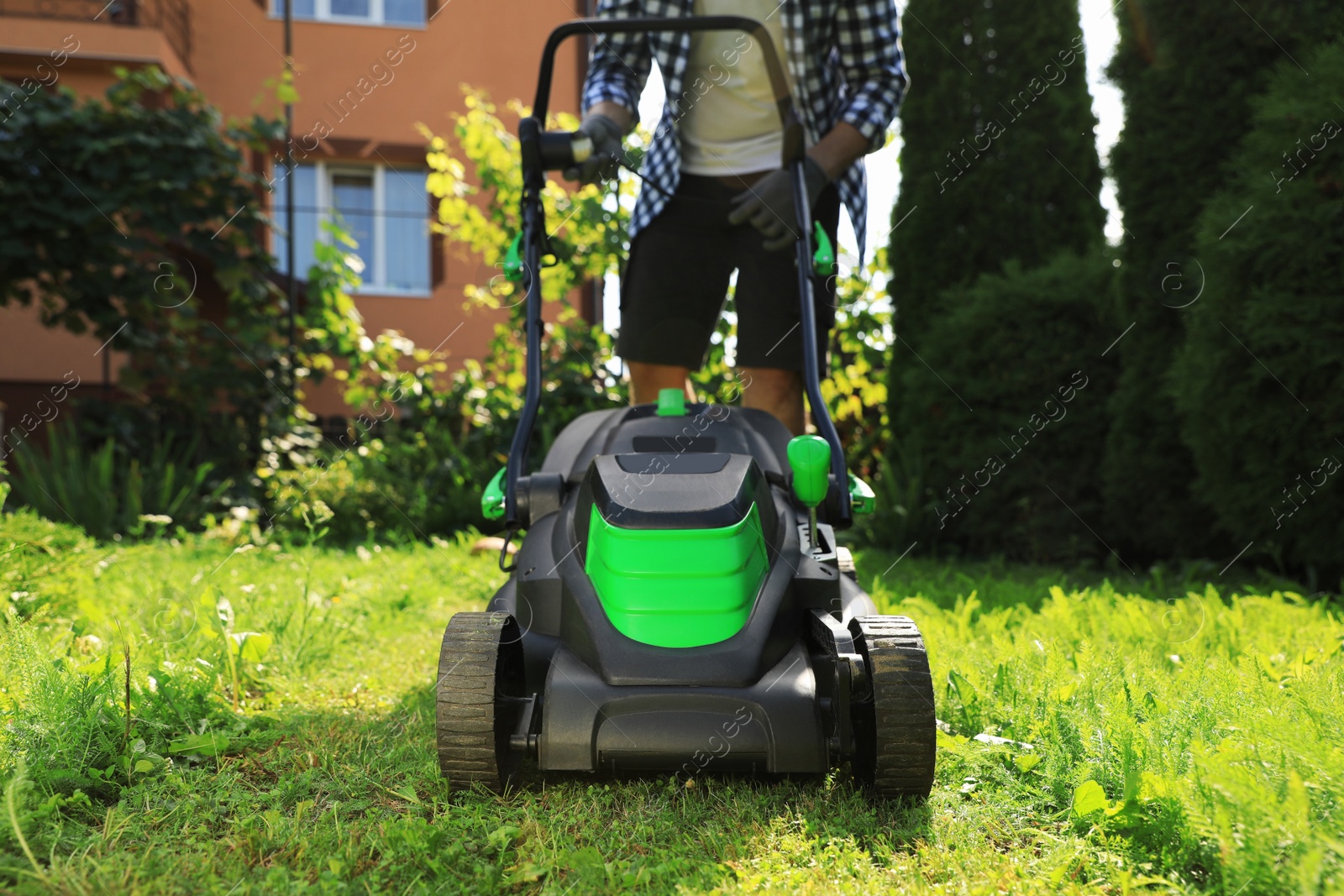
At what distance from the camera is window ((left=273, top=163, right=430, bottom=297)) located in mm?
8664

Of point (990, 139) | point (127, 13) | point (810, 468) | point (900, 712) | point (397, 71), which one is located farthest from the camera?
point (397, 71)

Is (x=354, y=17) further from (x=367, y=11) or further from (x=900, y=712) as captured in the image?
(x=900, y=712)

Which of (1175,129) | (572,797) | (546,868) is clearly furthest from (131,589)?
(1175,129)

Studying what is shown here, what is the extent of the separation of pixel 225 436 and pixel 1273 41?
4888 mm

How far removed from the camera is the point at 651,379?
2635mm

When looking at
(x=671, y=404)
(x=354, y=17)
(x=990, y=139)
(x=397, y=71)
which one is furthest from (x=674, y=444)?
(x=354, y=17)

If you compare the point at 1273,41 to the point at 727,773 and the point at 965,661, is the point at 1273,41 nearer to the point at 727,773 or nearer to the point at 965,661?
the point at 965,661

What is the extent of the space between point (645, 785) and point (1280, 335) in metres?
2.45

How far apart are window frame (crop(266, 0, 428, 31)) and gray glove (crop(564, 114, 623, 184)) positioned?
7.29m

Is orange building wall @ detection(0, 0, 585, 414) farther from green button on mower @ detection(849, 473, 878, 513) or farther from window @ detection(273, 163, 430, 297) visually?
green button on mower @ detection(849, 473, 878, 513)

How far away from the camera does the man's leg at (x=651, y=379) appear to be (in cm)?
263

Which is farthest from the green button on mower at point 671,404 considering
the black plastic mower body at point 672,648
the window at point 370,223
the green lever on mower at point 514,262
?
the window at point 370,223

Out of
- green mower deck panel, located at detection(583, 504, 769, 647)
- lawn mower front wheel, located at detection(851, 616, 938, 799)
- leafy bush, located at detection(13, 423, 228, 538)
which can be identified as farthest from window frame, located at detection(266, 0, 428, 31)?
lawn mower front wheel, located at detection(851, 616, 938, 799)

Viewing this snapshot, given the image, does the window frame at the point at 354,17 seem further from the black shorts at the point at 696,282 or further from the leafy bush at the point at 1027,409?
the black shorts at the point at 696,282
